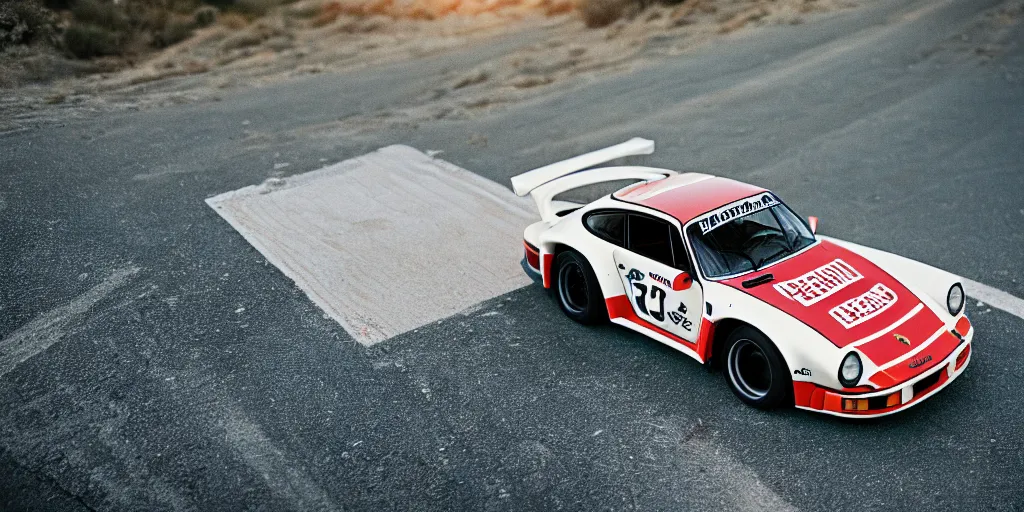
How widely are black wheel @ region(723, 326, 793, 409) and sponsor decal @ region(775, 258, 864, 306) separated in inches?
17.4

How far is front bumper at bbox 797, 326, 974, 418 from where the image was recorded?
216 inches

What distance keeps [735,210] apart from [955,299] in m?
1.71

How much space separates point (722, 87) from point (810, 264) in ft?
26.4

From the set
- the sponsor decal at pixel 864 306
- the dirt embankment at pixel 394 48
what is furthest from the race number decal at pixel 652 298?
the dirt embankment at pixel 394 48

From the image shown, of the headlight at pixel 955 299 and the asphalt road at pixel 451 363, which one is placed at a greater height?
the headlight at pixel 955 299

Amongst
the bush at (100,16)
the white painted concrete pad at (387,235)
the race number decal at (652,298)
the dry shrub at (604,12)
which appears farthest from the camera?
the dry shrub at (604,12)

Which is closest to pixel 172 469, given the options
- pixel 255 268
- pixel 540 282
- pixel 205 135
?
pixel 255 268

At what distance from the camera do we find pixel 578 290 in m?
7.38

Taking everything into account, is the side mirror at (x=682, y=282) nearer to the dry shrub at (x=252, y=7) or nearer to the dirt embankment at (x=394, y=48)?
the dirt embankment at (x=394, y=48)

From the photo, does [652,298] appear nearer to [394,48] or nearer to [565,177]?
[565,177]

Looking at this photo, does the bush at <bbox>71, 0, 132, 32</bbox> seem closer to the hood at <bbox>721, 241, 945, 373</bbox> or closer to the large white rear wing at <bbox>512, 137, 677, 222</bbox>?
the large white rear wing at <bbox>512, 137, 677, 222</bbox>

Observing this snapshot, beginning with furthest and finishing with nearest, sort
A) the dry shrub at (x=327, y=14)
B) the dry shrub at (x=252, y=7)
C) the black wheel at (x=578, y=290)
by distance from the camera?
1. the dry shrub at (x=252, y=7)
2. the dry shrub at (x=327, y=14)
3. the black wheel at (x=578, y=290)

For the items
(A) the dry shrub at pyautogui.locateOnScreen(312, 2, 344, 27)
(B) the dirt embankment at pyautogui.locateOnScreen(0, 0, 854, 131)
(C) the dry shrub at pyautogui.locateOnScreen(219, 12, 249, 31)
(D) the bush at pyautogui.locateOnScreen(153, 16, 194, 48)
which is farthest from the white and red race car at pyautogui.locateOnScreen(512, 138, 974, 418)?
(A) the dry shrub at pyautogui.locateOnScreen(312, 2, 344, 27)

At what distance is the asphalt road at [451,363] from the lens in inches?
213
